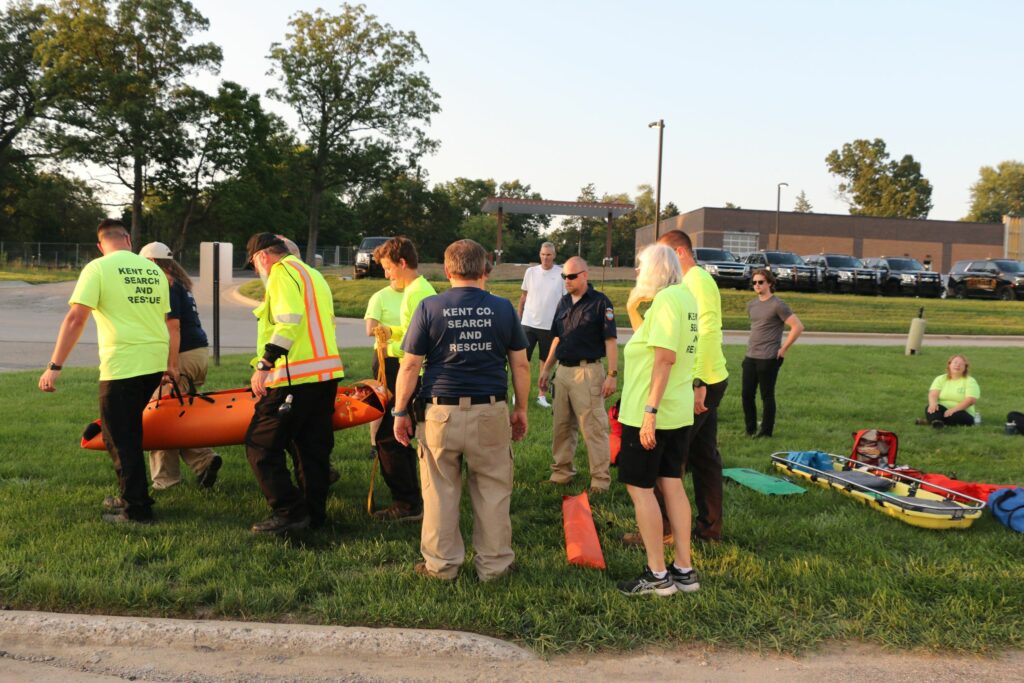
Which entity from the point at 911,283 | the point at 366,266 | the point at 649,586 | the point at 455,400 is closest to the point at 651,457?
the point at 649,586

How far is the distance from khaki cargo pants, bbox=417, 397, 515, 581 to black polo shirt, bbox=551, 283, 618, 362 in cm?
190

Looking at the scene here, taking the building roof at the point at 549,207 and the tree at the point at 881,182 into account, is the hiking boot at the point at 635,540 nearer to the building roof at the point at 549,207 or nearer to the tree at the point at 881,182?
the building roof at the point at 549,207

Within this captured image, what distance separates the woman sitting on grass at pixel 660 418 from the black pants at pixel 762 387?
3.83m

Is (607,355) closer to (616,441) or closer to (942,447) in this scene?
(616,441)

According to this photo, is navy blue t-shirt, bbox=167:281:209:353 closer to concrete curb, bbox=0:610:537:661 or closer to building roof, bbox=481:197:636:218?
A: concrete curb, bbox=0:610:537:661

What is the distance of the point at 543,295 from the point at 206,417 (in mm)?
4275

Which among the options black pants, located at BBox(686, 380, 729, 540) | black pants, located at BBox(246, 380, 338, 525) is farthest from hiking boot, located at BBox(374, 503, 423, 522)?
black pants, located at BBox(686, 380, 729, 540)

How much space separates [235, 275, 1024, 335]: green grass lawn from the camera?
23156 millimetres

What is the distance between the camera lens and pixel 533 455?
6715 mm

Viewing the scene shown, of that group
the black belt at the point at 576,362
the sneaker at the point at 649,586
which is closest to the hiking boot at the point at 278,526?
the sneaker at the point at 649,586

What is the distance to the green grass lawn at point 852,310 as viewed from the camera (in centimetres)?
2316

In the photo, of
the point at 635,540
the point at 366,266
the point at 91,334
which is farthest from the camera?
the point at 366,266

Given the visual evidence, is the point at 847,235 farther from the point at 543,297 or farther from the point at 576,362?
the point at 576,362

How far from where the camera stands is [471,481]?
407 cm
